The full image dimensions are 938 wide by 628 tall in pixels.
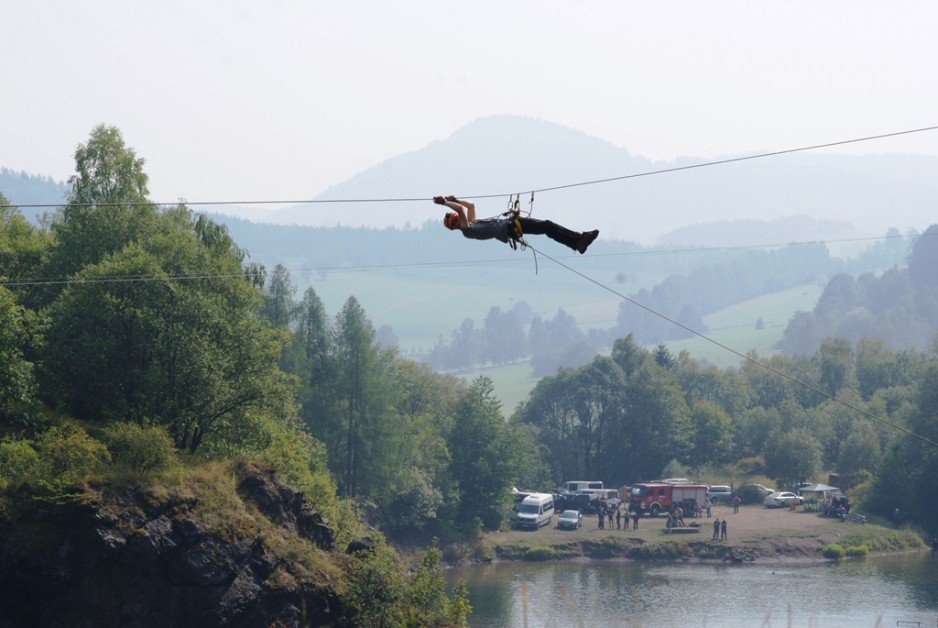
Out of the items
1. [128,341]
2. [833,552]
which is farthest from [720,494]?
[128,341]

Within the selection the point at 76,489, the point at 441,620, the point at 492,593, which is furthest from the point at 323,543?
the point at 492,593

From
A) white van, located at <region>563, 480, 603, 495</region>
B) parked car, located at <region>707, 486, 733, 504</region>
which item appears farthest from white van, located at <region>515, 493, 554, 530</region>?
parked car, located at <region>707, 486, 733, 504</region>

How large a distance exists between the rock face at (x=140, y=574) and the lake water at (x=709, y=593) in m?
12.6

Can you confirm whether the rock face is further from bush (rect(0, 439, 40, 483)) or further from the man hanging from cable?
the man hanging from cable

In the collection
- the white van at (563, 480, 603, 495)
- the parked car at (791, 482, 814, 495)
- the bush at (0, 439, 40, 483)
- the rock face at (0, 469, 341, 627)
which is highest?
the bush at (0, 439, 40, 483)

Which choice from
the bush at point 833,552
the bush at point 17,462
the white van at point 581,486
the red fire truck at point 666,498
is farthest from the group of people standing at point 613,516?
the bush at point 17,462

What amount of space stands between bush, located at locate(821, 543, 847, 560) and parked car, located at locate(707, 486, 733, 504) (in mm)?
16964

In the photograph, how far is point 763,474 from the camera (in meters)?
106

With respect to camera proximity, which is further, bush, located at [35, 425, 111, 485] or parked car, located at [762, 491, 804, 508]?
parked car, located at [762, 491, 804, 508]

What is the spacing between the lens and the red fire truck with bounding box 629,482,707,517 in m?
90.4

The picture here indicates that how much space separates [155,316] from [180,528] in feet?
31.1

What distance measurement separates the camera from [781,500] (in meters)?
94.4

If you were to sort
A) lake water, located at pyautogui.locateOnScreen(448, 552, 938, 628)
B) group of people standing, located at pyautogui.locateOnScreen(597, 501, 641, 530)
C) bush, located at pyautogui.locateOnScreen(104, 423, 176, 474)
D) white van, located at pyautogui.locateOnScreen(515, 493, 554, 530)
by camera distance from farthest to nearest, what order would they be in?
white van, located at pyautogui.locateOnScreen(515, 493, 554, 530)
group of people standing, located at pyautogui.locateOnScreen(597, 501, 641, 530)
lake water, located at pyautogui.locateOnScreen(448, 552, 938, 628)
bush, located at pyautogui.locateOnScreen(104, 423, 176, 474)

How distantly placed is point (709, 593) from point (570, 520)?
70.5 ft
